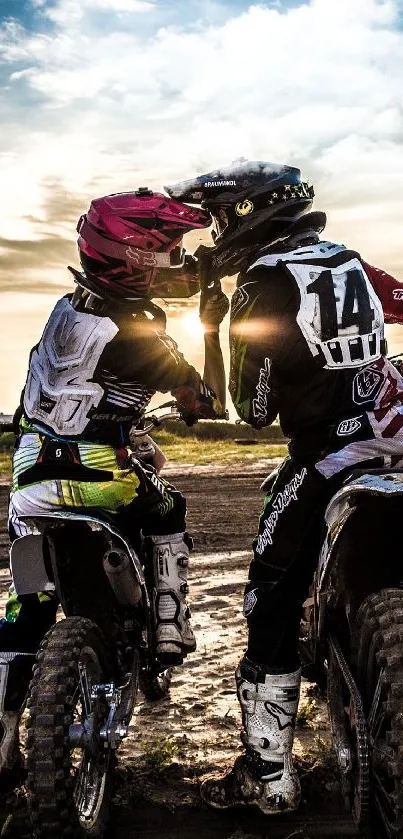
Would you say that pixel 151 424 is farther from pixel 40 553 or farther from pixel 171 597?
pixel 40 553

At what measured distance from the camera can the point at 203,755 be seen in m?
4.59

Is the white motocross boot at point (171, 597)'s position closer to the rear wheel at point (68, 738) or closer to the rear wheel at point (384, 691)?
the rear wheel at point (68, 738)

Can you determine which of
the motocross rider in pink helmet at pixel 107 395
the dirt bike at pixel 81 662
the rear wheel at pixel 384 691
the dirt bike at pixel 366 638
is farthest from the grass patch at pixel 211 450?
the rear wheel at pixel 384 691

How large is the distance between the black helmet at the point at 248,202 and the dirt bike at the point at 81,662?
793 millimetres

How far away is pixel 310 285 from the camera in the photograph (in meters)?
3.44

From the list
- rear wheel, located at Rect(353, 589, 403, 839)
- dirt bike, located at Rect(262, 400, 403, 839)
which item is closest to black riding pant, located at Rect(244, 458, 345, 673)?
dirt bike, located at Rect(262, 400, 403, 839)

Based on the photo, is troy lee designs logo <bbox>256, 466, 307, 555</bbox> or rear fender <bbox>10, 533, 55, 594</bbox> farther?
rear fender <bbox>10, 533, 55, 594</bbox>

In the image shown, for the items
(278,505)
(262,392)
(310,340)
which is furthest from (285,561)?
(310,340)

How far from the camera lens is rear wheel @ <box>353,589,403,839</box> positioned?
2.95 metres

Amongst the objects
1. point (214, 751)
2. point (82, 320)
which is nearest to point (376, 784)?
point (214, 751)

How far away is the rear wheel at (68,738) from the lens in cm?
334

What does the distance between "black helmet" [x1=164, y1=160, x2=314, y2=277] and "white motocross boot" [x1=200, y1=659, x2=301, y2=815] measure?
168 cm

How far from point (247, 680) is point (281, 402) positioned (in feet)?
3.56

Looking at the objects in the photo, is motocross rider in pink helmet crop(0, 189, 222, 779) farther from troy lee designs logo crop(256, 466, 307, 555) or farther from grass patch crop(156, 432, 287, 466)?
grass patch crop(156, 432, 287, 466)
